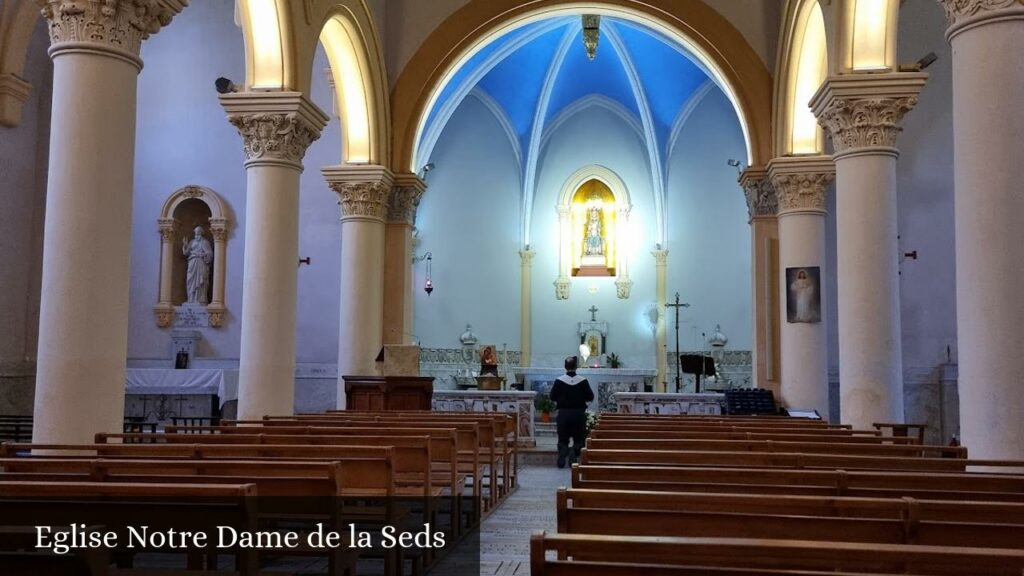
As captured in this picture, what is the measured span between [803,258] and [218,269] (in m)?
10.3

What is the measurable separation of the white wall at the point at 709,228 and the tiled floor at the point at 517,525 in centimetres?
1011

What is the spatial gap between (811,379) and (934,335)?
379cm

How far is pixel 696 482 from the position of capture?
13.0 feet

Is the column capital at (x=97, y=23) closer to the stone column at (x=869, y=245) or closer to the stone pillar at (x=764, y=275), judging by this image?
the stone column at (x=869, y=245)

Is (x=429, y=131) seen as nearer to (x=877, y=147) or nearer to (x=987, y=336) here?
(x=877, y=147)

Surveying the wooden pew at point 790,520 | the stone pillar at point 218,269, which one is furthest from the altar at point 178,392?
the wooden pew at point 790,520

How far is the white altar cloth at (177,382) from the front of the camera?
14.5m

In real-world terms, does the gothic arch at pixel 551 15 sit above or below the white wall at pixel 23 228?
above

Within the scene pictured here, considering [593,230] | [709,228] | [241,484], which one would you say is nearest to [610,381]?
[593,230]

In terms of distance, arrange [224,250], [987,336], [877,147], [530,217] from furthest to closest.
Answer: [530,217] < [224,250] < [877,147] < [987,336]

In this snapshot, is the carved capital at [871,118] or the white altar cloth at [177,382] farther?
the white altar cloth at [177,382]

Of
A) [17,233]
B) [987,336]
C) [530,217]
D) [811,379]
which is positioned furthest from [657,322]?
[987,336]

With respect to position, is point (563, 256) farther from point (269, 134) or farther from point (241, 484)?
point (241, 484)

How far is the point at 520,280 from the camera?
21.9 meters
